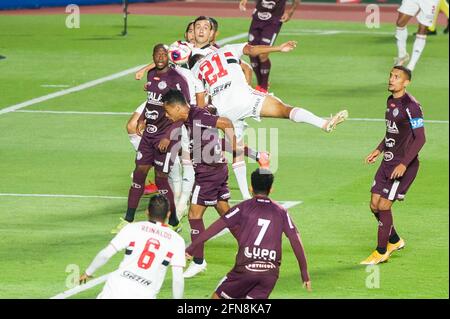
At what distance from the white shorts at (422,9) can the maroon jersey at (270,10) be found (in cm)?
319

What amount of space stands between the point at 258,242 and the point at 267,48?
657 cm

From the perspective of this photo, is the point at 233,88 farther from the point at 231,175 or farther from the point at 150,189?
the point at 231,175

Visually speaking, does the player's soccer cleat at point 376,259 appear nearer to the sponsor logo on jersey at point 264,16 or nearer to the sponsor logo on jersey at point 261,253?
the sponsor logo on jersey at point 261,253

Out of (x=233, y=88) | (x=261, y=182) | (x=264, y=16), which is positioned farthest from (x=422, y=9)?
(x=261, y=182)

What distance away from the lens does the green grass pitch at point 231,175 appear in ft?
52.9

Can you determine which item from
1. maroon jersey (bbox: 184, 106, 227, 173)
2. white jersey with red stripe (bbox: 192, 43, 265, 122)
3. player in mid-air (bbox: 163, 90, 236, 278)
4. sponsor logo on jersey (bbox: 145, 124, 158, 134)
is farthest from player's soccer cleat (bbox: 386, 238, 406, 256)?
white jersey with red stripe (bbox: 192, 43, 265, 122)

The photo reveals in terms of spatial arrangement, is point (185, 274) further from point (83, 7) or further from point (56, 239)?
point (83, 7)

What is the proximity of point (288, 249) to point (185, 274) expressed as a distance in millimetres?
2019

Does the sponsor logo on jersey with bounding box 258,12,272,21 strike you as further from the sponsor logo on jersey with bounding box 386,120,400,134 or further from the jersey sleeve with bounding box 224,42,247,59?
the sponsor logo on jersey with bounding box 386,120,400,134

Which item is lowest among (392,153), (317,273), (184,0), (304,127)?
(184,0)

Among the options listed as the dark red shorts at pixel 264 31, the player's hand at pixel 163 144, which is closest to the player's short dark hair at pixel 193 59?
the player's hand at pixel 163 144
